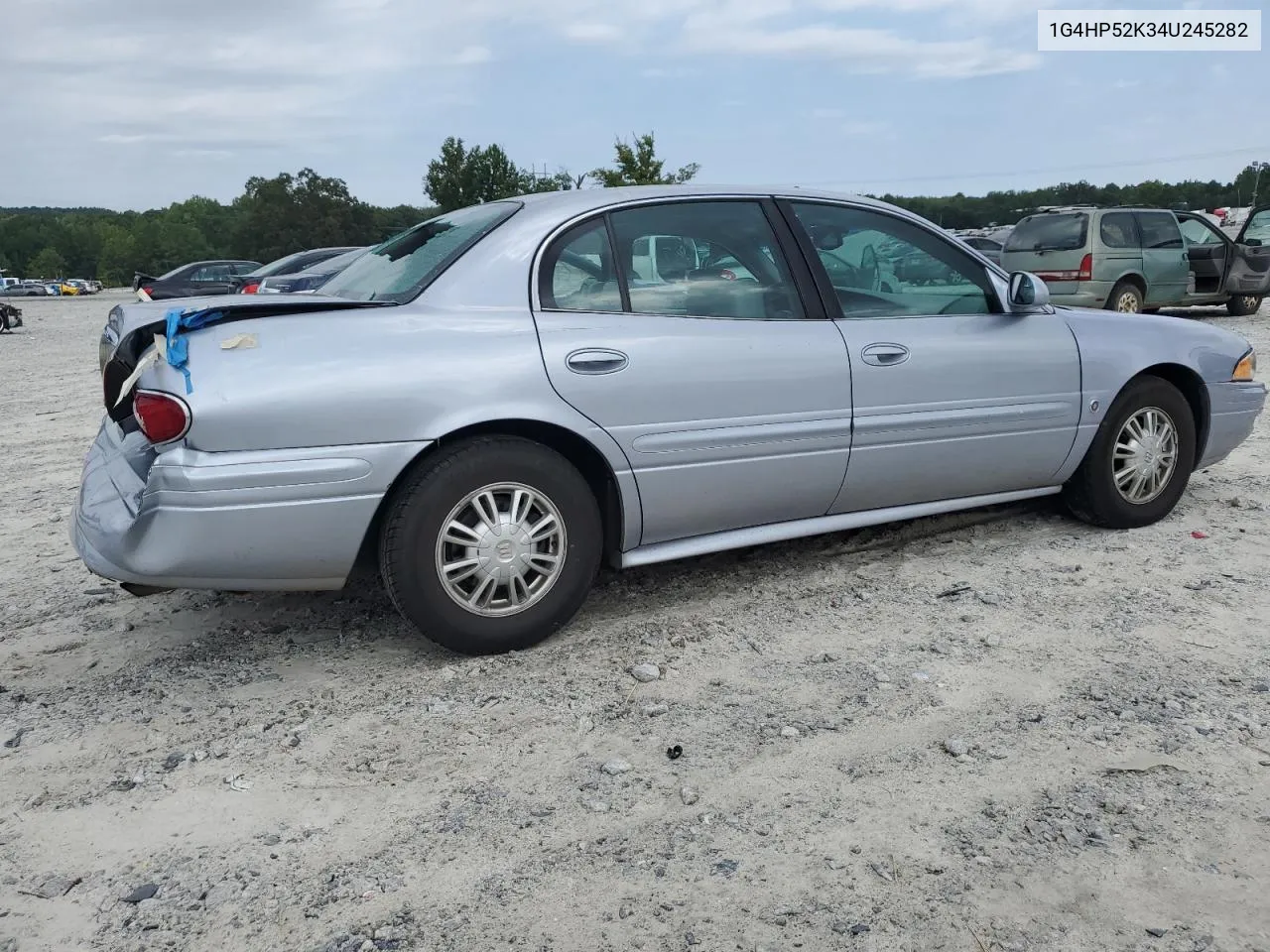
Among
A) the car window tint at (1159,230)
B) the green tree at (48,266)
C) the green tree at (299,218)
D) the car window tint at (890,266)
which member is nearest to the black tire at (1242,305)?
the car window tint at (1159,230)

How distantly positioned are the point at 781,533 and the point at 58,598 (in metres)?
2.88

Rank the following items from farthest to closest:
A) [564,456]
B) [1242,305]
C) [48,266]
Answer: [48,266] → [1242,305] → [564,456]

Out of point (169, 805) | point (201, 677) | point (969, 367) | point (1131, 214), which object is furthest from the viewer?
point (1131, 214)

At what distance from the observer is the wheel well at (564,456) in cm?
338

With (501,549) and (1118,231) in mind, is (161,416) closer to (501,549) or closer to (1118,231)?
(501,549)

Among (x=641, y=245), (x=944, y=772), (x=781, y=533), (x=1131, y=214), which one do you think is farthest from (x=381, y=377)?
(x=1131, y=214)

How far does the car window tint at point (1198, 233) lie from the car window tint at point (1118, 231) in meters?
1.97

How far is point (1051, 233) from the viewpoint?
1384 centimetres

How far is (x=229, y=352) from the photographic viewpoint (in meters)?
3.17

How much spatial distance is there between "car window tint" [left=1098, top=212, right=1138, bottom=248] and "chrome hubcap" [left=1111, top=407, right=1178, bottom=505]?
9700 millimetres

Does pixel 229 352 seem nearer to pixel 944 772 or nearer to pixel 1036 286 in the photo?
pixel 944 772

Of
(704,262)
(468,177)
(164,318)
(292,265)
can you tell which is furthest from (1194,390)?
(468,177)

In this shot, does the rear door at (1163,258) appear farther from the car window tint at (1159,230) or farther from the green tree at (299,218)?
the green tree at (299,218)

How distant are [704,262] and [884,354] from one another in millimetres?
785
